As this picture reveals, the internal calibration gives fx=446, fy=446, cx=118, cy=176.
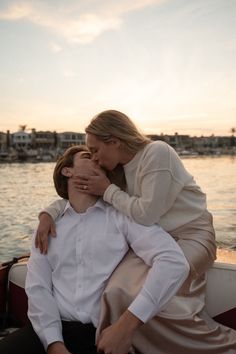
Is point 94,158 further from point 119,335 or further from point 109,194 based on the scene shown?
point 119,335

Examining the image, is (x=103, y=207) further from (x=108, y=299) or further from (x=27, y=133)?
(x=27, y=133)

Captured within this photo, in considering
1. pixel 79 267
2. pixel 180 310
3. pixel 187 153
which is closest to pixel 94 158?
pixel 79 267

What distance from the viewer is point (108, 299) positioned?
2.07m

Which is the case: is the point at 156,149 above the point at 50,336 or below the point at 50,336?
above

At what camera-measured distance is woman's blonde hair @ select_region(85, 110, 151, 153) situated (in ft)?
7.51

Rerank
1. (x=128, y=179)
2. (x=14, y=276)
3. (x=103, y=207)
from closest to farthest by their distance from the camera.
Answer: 1. (x=103, y=207)
2. (x=128, y=179)
3. (x=14, y=276)

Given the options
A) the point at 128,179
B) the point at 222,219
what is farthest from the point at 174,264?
the point at 222,219

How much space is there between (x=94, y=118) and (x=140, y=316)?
1018mm

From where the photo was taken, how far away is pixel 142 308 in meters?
1.91

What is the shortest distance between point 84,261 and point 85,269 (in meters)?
0.04

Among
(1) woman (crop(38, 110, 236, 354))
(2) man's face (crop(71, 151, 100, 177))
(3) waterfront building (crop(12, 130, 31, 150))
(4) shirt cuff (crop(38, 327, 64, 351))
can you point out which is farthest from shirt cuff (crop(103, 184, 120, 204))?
(3) waterfront building (crop(12, 130, 31, 150))

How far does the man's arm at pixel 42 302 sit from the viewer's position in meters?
2.06

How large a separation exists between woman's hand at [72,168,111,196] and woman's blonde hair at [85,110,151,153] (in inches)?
8.0

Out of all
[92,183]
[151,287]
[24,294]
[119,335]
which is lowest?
[24,294]
